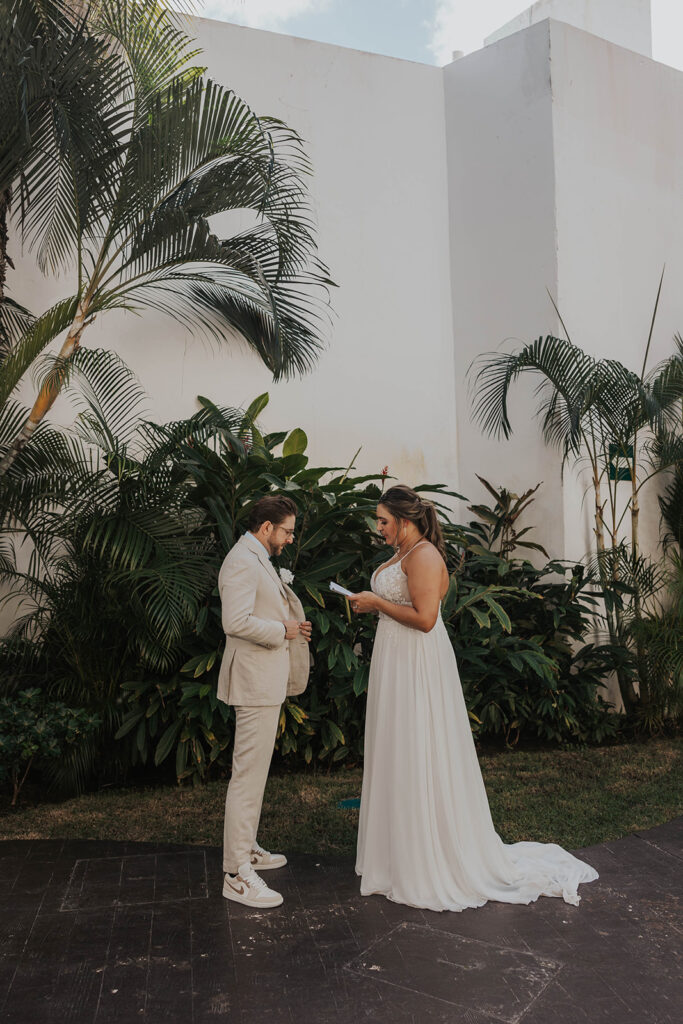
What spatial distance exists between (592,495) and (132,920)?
5.46m

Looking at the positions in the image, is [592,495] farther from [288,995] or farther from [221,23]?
[288,995]

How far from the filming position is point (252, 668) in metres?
4.01

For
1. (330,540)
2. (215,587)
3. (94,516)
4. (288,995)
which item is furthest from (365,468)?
(288,995)

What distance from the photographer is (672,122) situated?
347 inches

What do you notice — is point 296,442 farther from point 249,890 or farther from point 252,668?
point 249,890

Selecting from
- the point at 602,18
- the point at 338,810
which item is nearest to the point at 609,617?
the point at 338,810

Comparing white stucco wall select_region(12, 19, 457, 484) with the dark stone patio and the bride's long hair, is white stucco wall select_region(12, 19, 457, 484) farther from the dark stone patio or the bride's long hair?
the dark stone patio

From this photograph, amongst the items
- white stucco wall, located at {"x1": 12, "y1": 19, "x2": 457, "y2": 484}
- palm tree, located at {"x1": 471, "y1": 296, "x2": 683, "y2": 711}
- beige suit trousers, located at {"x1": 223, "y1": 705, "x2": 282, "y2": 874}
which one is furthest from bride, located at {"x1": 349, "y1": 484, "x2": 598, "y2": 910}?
white stucco wall, located at {"x1": 12, "y1": 19, "x2": 457, "y2": 484}

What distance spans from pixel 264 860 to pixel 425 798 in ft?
3.10

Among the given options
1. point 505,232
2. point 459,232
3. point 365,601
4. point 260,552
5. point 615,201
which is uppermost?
point 615,201

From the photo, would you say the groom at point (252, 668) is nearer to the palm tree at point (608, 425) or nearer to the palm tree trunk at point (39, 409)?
the palm tree trunk at point (39, 409)

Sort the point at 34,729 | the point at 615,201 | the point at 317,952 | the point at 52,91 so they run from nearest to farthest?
1. the point at 317,952
2. the point at 52,91
3. the point at 34,729
4. the point at 615,201

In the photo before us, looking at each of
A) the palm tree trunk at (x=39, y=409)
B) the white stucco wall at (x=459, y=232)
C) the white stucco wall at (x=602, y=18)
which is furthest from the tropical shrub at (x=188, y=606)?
the white stucco wall at (x=602, y=18)

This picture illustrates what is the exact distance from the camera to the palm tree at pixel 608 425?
7199mm
